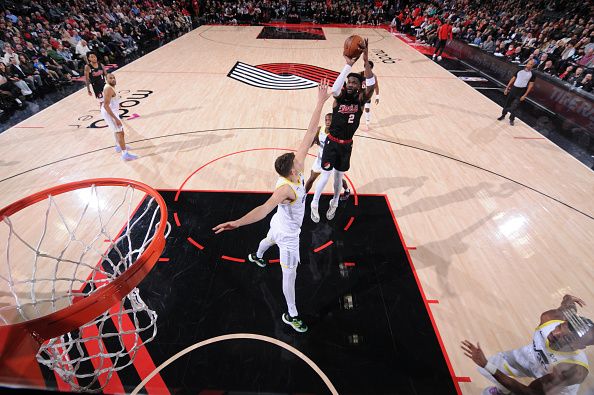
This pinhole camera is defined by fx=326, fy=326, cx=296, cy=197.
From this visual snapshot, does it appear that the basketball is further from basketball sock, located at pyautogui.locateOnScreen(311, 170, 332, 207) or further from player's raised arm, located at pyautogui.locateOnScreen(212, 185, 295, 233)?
player's raised arm, located at pyautogui.locateOnScreen(212, 185, 295, 233)

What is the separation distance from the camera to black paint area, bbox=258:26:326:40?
17156 millimetres

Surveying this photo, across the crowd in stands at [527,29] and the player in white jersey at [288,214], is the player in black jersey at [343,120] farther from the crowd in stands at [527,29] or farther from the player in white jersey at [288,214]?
the crowd in stands at [527,29]

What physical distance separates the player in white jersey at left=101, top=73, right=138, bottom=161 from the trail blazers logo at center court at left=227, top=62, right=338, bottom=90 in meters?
5.15

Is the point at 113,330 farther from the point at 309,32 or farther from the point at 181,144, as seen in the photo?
the point at 309,32

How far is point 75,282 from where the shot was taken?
3875mm

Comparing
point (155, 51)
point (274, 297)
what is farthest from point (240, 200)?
point (155, 51)

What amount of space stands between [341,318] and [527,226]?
3509 millimetres

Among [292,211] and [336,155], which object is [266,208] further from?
[336,155]

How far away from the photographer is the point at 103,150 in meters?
6.71

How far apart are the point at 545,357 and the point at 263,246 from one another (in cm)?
276

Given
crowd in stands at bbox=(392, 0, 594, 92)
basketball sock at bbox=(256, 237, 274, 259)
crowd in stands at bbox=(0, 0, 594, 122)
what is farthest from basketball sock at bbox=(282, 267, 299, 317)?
crowd in stands at bbox=(0, 0, 594, 122)

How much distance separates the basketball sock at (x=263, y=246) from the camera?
3.77 m

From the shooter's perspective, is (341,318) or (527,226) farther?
(527,226)

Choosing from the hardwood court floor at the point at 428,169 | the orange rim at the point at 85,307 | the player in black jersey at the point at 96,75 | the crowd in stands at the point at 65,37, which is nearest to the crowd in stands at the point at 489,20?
the hardwood court floor at the point at 428,169
